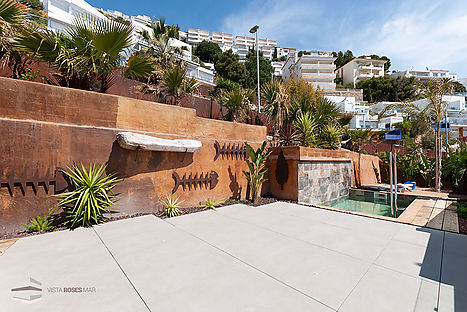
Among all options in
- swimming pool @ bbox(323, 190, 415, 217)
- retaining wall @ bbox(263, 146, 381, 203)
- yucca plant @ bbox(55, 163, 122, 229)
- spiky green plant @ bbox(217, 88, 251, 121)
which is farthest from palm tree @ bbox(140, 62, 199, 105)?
swimming pool @ bbox(323, 190, 415, 217)

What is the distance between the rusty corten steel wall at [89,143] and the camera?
10.9 feet

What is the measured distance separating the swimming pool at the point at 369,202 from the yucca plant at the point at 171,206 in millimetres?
5181

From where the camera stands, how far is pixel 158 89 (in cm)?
546

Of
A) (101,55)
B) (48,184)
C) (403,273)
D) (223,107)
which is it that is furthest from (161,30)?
(403,273)

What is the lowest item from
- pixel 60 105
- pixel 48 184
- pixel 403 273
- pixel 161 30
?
pixel 403 273

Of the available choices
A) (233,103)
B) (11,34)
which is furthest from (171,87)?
(11,34)

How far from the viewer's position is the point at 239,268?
2396 millimetres

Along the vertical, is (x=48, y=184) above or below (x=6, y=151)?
below

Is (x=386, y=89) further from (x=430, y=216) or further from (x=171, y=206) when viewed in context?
(x=171, y=206)

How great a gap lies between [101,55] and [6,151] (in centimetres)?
238

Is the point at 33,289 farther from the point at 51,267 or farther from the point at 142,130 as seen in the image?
the point at 142,130

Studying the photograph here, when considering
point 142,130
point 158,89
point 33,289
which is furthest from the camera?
point 158,89

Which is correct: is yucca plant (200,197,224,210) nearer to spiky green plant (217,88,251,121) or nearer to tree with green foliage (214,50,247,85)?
spiky green plant (217,88,251,121)

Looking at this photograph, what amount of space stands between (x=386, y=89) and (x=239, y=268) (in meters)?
59.8
